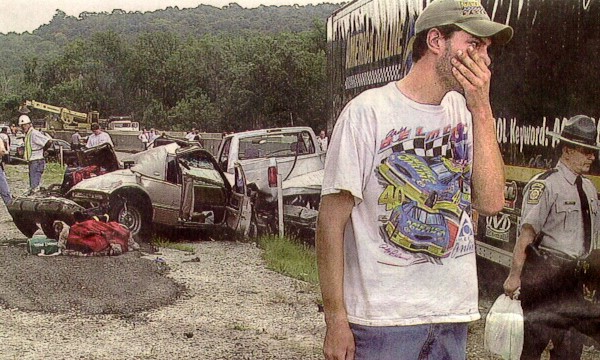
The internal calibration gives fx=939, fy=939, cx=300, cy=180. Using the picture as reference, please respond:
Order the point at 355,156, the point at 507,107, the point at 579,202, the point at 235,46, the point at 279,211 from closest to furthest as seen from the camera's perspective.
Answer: the point at 355,156 < the point at 579,202 < the point at 507,107 < the point at 235,46 < the point at 279,211

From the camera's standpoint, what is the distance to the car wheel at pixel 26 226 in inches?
260

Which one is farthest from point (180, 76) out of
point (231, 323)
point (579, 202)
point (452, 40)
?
point (452, 40)

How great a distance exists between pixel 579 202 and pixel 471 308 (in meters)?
1.20

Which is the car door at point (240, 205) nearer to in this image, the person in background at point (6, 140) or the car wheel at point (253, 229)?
the car wheel at point (253, 229)

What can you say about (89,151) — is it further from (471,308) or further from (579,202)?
(471,308)

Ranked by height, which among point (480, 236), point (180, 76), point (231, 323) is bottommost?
point (231, 323)

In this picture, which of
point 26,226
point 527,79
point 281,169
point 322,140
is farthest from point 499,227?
point 26,226

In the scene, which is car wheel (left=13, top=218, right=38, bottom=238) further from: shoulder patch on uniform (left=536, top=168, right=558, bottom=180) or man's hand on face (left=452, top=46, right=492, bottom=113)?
man's hand on face (left=452, top=46, right=492, bottom=113)

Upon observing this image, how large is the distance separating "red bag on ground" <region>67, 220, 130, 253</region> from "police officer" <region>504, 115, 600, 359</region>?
10.6 ft

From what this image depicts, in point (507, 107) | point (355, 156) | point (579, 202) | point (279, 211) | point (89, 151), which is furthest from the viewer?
point (89, 151)

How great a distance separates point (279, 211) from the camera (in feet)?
18.6

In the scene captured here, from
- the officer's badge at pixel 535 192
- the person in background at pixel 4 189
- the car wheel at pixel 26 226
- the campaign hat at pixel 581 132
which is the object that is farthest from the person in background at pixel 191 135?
the campaign hat at pixel 581 132

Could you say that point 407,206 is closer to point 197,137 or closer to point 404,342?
point 404,342

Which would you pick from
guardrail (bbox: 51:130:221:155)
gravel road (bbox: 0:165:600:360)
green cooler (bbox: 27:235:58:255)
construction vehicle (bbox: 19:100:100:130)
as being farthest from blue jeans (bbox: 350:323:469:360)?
green cooler (bbox: 27:235:58:255)
